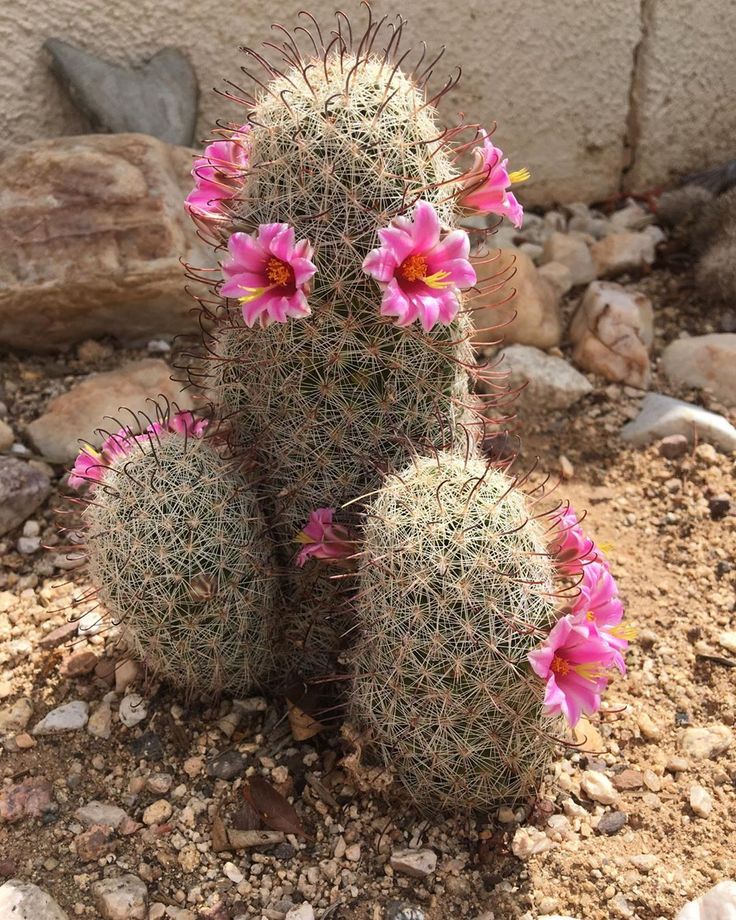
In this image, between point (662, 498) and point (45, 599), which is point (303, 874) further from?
point (662, 498)

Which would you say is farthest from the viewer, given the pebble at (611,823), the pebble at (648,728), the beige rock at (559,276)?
the beige rock at (559,276)

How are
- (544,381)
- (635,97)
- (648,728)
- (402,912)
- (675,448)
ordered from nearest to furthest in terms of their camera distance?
1. (402,912)
2. (648,728)
3. (675,448)
4. (544,381)
5. (635,97)

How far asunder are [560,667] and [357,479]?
52cm

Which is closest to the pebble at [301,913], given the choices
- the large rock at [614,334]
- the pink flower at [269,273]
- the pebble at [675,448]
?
the pink flower at [269,273]

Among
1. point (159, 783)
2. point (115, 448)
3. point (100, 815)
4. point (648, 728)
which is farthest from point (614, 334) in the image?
point (100, 815)

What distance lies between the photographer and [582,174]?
423 centimetres

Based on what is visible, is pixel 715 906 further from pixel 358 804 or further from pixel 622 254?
pixel 622 254

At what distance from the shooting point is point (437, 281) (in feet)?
5.69

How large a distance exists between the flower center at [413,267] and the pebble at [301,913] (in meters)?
1.13

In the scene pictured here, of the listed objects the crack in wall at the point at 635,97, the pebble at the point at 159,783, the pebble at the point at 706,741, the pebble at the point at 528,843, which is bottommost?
the pebble at the point at 159,783

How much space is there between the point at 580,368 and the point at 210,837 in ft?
7.00

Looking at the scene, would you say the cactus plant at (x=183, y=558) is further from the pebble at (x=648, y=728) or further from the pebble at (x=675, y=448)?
the pebble at (x=675, y=448)

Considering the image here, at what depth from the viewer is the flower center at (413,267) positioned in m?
1.72

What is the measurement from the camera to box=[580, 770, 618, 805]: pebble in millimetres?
2059
